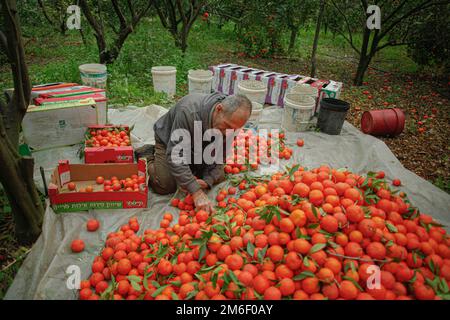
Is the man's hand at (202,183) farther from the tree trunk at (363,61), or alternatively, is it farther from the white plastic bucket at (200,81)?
the tree trunk at (363,61)

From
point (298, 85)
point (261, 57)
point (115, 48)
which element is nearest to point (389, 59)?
point (261, 57)

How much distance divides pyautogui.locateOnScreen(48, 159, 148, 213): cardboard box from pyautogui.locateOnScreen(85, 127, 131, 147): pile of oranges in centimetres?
47

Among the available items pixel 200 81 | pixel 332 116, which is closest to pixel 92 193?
pixel 332 116

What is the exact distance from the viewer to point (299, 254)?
1.98m

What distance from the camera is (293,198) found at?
91.8 inches

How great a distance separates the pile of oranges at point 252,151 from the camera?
403 cm

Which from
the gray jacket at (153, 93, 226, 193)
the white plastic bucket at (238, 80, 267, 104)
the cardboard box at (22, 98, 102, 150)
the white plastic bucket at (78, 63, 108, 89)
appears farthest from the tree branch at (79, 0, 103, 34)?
the gray jacket at (153, 93, 226, 193)

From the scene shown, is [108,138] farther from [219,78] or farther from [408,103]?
[408,103]

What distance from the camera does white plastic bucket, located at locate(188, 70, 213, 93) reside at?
6.30 meters

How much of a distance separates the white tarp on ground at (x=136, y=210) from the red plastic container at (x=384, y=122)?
0.78 ft

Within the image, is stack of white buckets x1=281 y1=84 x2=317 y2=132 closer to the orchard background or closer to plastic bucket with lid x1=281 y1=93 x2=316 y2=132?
plastic bucket with lid x1=281 y1=93 x2=316 y2=132

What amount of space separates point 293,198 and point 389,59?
454 inches

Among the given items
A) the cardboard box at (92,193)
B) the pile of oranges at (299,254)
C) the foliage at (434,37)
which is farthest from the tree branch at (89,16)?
the foliage at (434,37)
